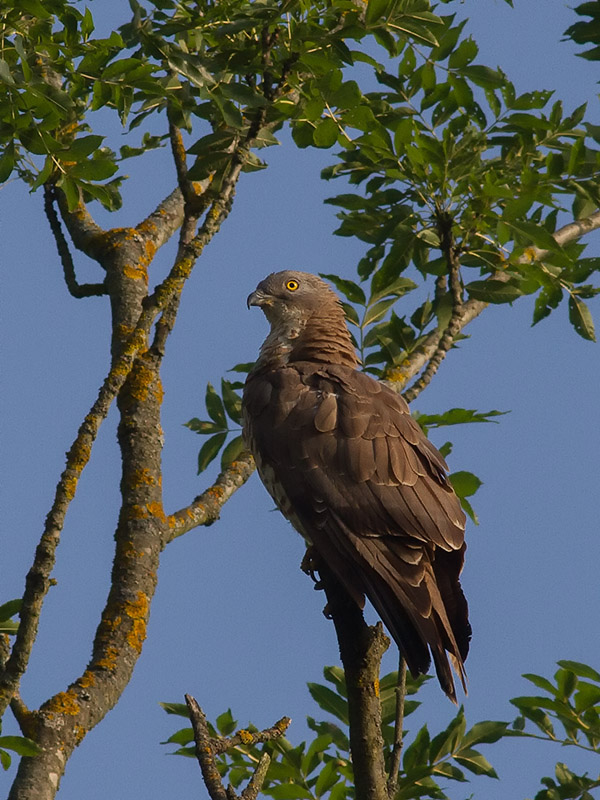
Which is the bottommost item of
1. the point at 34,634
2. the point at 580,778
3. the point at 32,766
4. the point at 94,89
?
the point at 32,766

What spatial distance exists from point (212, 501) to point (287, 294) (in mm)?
1987

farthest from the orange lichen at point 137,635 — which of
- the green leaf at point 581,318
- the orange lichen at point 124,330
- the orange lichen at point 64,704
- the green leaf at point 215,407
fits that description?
the green leaf at point 581,318

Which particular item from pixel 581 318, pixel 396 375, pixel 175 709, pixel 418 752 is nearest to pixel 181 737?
pixel 175 709

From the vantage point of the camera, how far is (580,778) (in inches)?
181

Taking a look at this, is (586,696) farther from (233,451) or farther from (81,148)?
(81,148)

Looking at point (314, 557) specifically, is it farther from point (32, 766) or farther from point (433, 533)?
point (32, 766)

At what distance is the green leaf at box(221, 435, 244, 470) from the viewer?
6051 millimetres

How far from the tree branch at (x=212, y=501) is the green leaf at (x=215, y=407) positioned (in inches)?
9.4

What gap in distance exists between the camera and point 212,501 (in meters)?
5.30

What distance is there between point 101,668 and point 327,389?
1.89 meters

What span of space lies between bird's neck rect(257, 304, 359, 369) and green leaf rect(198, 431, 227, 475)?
46cm

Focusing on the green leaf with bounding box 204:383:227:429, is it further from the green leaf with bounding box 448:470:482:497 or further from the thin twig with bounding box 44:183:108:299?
the green leaf with bounding box 448:470:482:497

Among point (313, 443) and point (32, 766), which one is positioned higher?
point (313, 443)

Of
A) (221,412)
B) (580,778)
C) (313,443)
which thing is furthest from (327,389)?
(580,778)
